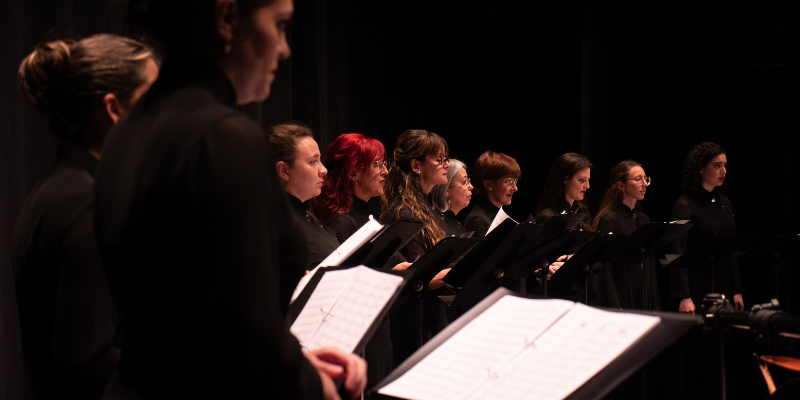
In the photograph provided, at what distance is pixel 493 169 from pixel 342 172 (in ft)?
5.41

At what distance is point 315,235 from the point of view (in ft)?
9.45

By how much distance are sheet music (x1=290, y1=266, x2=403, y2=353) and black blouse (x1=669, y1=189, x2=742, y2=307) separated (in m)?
4.10

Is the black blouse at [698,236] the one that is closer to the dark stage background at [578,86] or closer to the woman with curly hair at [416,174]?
the dark stage background at [578,86]

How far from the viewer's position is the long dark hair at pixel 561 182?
5.17 metres

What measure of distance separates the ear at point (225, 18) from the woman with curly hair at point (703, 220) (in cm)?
466

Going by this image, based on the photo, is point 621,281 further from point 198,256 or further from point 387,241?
point 198,256

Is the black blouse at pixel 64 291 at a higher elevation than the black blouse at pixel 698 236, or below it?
higher

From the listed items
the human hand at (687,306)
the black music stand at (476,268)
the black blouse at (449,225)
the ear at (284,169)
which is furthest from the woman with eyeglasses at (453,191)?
the human hand at (687,306)

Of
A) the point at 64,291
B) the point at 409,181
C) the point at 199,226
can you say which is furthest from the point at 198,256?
the point at 409,181

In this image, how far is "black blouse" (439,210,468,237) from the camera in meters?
3.96

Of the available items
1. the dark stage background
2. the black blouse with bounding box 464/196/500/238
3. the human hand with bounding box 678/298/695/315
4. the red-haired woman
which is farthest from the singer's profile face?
the human hand with bounding box 678/298/695/315

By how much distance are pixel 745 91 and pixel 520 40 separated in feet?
7.49

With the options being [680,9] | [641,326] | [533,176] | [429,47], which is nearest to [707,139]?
[680,9]

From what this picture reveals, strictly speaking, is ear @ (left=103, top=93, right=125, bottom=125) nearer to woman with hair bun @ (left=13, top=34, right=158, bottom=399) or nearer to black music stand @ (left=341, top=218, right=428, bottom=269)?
woman with hair bun @ (left=13, top=34, right=158, bottom=399)
